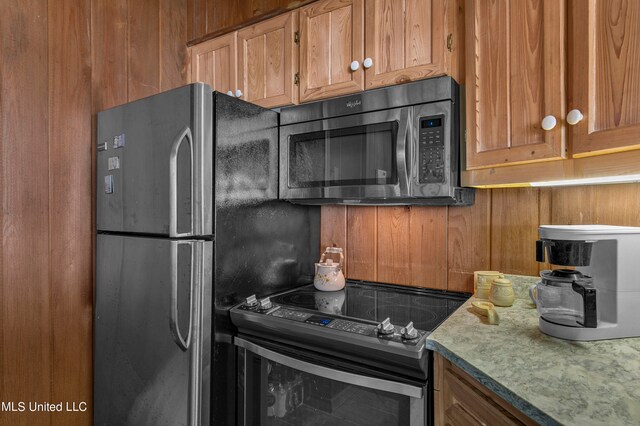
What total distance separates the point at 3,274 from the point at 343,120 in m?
1.58

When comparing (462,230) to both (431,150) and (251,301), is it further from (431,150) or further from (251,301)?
(251,301)

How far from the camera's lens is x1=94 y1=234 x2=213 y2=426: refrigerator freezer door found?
4.57ft

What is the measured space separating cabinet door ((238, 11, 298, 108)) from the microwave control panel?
643mm

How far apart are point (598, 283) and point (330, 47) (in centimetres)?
132

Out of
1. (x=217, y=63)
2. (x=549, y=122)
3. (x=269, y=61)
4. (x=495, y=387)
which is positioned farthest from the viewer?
(x=217, y=63)

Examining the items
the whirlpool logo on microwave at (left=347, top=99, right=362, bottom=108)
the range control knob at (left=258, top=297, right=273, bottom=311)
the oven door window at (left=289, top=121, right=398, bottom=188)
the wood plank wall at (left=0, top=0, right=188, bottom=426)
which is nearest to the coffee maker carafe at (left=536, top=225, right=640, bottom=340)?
the oven door window at (left=289, top=121, right=398, bottom=188)

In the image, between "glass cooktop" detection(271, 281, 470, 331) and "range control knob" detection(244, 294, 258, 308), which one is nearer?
"glass cooktop" detection(271, 281, 470, 331)

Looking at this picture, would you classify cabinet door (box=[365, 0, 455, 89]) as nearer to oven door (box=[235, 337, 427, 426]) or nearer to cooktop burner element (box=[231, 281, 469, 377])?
cooktop burner element (box=[231, 281, 469, 377])

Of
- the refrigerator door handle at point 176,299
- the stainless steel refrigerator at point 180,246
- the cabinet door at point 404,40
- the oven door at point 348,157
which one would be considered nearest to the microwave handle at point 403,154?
the oven door at point 348,157

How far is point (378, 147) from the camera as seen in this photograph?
147cm

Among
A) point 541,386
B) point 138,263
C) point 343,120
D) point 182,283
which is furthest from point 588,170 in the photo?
point 138,263

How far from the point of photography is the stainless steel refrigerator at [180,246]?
1.41 meters

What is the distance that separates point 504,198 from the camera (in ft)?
5.04

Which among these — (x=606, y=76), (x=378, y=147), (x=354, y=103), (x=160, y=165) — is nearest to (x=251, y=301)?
(x=160, y=165)
